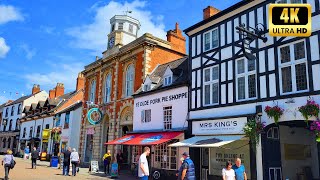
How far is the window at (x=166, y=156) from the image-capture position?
18.6 m

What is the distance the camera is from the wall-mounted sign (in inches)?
1097

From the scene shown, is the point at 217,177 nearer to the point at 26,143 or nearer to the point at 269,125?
the point at 269,125

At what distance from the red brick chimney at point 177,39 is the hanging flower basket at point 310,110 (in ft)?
55.6

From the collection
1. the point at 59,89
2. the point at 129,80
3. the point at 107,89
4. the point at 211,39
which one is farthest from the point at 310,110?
the point at 59,89

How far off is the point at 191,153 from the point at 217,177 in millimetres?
1924

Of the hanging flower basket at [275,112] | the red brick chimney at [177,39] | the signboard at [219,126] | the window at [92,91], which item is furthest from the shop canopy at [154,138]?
the window at [92,91]

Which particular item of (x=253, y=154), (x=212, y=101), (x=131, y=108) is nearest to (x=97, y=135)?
(x=131, y=108)

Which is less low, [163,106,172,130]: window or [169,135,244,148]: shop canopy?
[163,106,172,130]: window

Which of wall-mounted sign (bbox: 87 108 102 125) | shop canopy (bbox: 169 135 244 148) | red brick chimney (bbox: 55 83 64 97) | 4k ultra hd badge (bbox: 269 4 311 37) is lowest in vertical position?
shop canopy (bbox: 169 135 244 148)

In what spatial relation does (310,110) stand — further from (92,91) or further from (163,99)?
(92,91)

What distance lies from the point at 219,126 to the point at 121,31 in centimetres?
1786

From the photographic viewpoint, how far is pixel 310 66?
1239cm

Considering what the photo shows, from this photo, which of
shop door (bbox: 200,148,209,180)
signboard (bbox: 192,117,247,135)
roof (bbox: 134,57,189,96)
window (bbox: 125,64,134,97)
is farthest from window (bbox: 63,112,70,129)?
shop door (bbox: 200,148,209,180)

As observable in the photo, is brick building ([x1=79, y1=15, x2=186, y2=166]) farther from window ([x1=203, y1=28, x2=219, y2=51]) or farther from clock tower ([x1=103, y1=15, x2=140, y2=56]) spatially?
window ([x1=203, y1=28, x2=219, y2=51])
